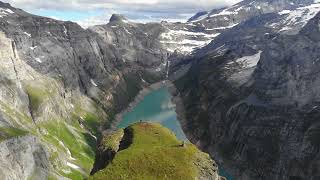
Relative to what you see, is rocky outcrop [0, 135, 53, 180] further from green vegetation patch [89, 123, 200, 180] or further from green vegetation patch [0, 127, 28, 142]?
green vegetation patch [89, 123, 200, 180]

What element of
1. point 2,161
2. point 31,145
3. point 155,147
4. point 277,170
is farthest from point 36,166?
point 155,147

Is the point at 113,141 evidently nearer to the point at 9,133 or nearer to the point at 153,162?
the point at 153,162

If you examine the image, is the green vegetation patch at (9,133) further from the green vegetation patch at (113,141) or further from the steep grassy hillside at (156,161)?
the steep grassy hillside at (156,161)

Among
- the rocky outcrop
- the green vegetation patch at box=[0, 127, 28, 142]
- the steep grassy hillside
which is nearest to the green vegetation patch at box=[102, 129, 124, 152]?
the steep grassy hillside

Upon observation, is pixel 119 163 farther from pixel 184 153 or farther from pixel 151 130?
pixel 151 130

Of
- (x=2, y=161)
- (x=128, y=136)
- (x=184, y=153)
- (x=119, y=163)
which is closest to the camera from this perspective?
(x=119, y=163)
